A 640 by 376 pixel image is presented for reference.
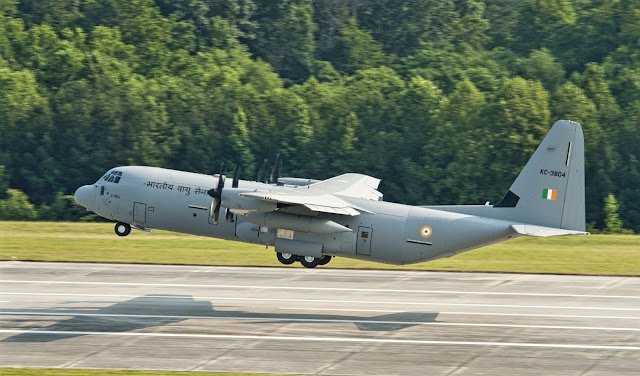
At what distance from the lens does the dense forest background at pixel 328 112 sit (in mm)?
79000

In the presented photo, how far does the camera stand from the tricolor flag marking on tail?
3603 cm

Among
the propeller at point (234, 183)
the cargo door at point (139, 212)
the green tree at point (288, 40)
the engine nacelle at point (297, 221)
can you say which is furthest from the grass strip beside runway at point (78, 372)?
the green tree at point (288, 40)

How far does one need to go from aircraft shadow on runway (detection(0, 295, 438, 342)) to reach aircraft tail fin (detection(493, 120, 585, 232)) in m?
5.83

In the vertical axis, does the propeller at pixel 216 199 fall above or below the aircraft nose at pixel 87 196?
above

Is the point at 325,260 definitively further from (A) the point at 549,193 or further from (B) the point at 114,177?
(B) the point at 114,177

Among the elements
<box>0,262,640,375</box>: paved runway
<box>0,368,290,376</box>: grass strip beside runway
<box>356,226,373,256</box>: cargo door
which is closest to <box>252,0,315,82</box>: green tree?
<box>0,262,640,375</box>: paved runway

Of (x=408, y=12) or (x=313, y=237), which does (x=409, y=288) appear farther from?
(x=408, y=12)

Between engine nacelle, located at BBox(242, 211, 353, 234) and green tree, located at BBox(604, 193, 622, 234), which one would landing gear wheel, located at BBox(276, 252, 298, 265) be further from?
green tree, located at BBox(604, 193, 622, 234)

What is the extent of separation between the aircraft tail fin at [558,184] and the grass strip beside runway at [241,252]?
40.3 ft

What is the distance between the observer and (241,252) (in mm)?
53719

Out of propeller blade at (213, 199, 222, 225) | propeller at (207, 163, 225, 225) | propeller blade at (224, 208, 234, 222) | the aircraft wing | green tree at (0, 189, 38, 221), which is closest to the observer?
the aircraft wing

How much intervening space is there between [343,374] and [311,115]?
5861 cm

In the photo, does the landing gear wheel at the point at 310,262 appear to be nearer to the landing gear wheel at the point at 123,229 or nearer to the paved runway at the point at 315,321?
the paved runway at the point at 315,321

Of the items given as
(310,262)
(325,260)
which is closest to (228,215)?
(310,262)
